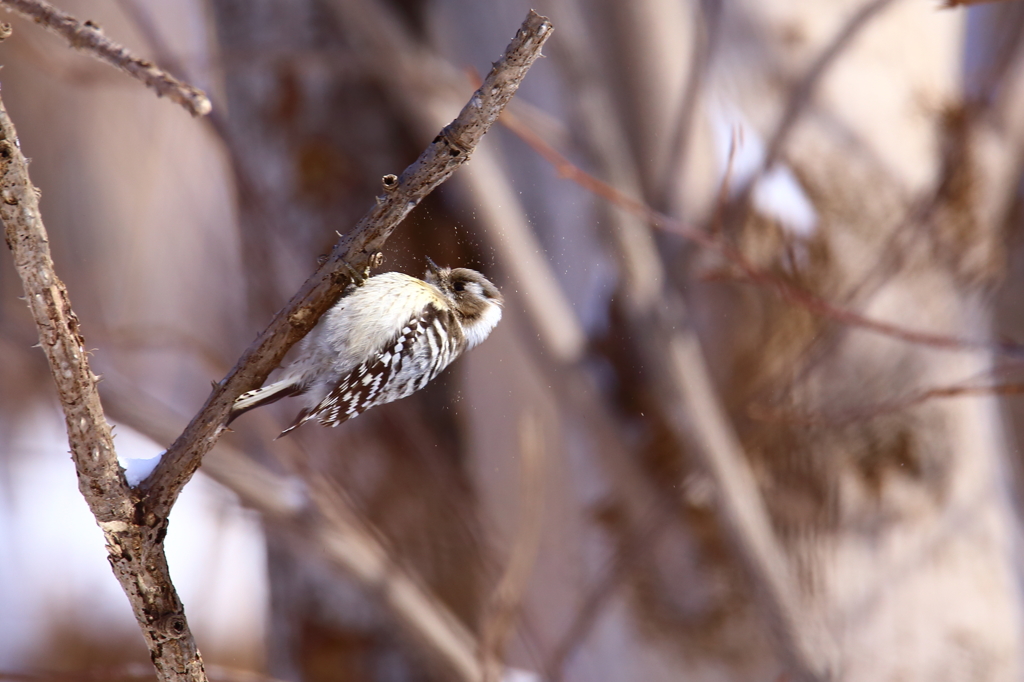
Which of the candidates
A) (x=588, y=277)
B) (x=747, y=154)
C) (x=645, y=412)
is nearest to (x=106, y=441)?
(x=588, y=277)

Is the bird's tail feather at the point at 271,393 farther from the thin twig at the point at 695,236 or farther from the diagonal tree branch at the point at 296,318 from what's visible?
the thin twig at the point at 695,236

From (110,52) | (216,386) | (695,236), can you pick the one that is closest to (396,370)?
(216,386)

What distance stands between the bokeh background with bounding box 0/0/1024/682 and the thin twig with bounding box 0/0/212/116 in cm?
77

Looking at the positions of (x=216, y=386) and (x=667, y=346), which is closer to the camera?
(x=216, y=386)

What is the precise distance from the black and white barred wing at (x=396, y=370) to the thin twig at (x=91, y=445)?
184 millimetres

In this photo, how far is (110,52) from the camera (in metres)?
0.28

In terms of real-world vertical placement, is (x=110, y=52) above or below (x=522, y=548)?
below

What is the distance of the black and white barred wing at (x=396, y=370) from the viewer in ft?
1.81

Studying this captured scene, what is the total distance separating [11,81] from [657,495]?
112 inches

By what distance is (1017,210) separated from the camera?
1450 mm

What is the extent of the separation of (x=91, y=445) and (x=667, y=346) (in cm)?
98

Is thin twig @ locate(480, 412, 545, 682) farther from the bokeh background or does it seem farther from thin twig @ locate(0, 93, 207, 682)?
thin twig @ locate(0, 93, 207, 682)

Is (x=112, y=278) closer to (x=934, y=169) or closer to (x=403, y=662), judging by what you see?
(x=403, y=662)

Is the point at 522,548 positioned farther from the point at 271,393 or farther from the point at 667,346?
the point at 271,393
